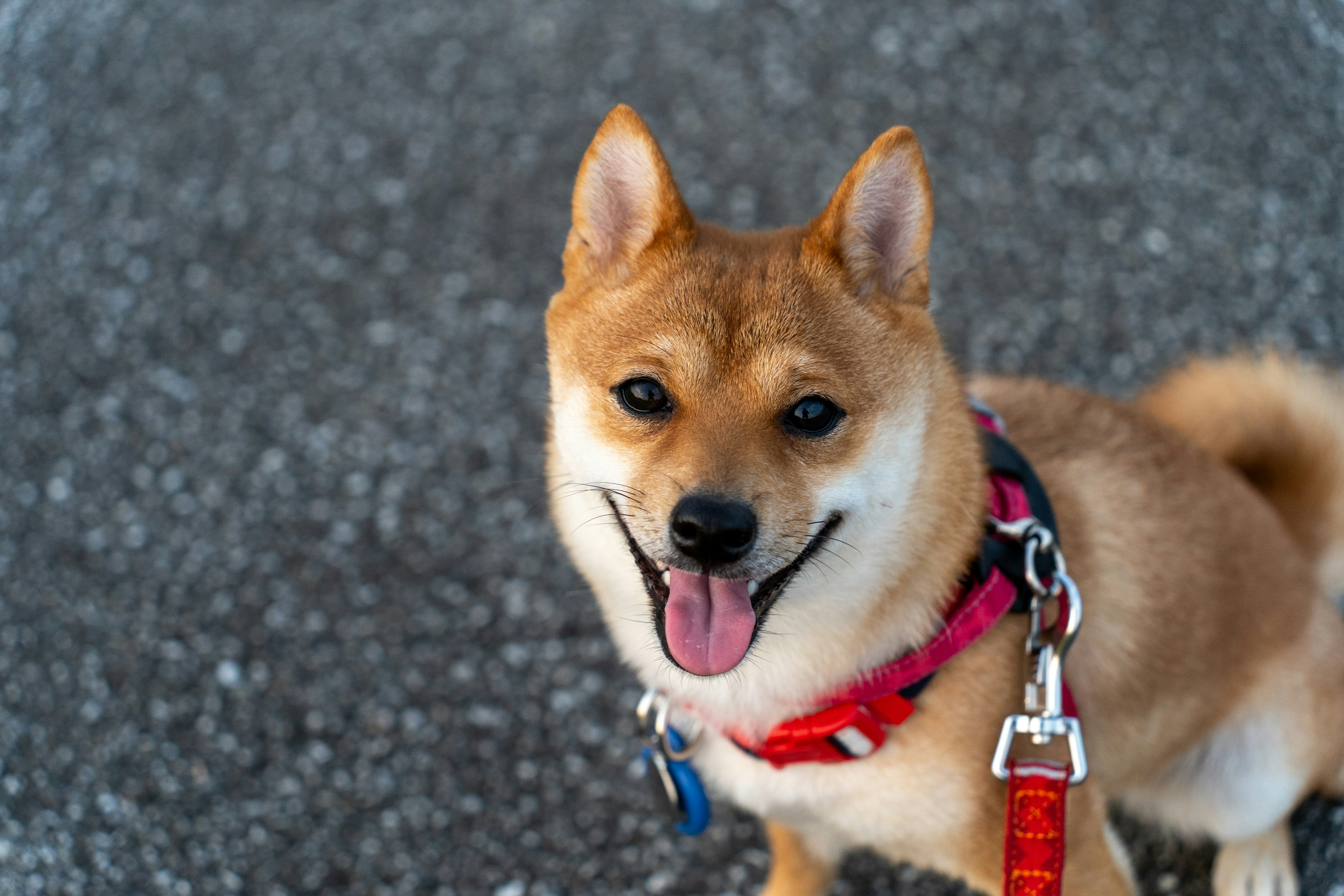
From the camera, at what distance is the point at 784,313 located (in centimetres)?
199

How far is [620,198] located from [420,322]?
2519 mm

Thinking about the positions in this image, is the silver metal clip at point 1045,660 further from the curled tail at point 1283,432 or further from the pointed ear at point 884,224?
the curled tail at point 1283,432

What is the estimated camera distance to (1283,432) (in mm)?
2768

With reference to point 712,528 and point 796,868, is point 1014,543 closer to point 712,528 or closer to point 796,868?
point 712,528

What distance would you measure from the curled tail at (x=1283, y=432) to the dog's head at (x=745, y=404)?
1.16 metres

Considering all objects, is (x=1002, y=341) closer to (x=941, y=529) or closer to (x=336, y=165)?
(x=941, y=529)

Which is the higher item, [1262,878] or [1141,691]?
[1141,691]

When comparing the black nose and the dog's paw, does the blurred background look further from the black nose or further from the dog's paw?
the black nose

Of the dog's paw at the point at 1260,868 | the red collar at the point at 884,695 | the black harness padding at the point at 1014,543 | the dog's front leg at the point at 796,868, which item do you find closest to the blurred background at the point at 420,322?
the dog's paw at the point at 1260,868

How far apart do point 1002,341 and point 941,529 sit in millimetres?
2454

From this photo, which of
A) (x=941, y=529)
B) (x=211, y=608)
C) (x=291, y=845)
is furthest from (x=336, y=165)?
(x=941, y=529)

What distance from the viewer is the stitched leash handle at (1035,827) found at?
1.94 m

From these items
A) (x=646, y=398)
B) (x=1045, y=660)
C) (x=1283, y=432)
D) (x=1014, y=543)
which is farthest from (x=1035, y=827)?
(x=1283, y=432)

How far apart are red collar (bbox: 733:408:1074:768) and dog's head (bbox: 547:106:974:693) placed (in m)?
0.12
